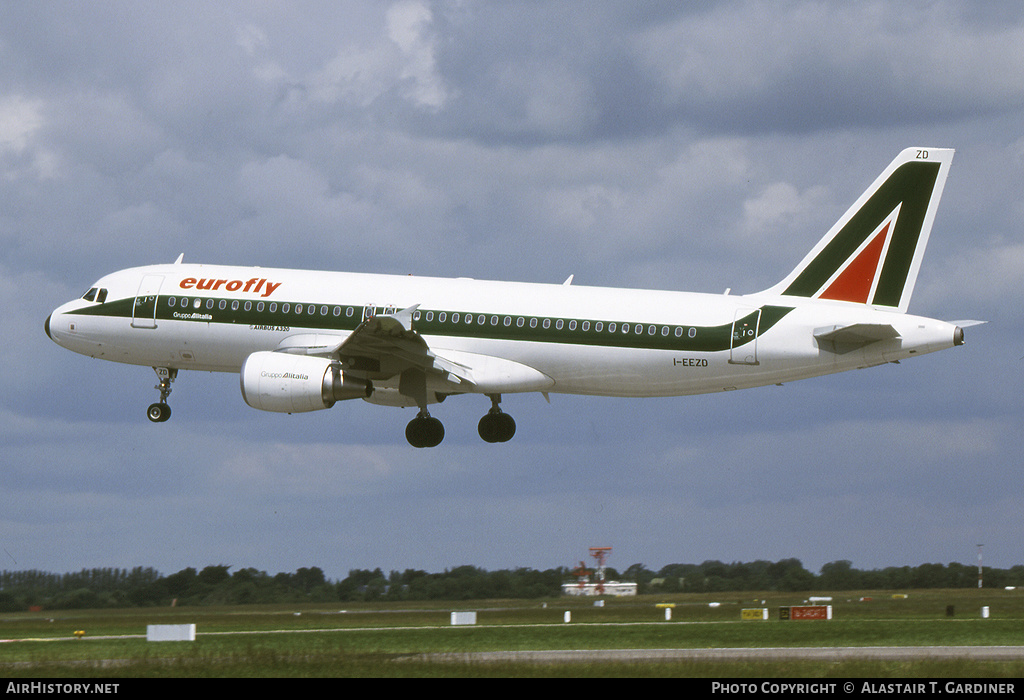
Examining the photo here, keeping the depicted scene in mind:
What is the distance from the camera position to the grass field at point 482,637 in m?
29.0

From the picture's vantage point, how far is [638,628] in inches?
1656

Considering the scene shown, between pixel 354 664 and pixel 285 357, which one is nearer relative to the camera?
pixel 354 664

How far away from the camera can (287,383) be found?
4366 cm

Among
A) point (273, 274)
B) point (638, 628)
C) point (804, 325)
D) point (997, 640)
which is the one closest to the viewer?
point (997, 640)

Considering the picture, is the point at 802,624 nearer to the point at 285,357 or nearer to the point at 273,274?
the point at 285,357

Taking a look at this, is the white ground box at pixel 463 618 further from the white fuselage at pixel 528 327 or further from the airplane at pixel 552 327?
the white fuselage at pixel 528 327

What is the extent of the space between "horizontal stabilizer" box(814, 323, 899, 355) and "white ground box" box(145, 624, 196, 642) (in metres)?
23.7

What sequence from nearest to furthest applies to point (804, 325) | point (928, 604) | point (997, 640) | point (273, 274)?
point (997, 640)
point (804, 325)
point (273, 274)
point (928, 604)

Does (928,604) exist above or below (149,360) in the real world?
below

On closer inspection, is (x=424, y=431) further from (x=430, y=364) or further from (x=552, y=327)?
(x=552, y=327)

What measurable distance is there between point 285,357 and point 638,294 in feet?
43.1

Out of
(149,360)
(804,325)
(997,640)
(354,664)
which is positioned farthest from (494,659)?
(149,360)

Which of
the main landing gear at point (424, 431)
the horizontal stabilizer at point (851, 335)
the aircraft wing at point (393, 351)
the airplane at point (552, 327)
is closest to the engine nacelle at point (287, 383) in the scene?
the airplane at point (552, 327)

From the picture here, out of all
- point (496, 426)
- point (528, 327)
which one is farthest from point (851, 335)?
point (496, 426)
